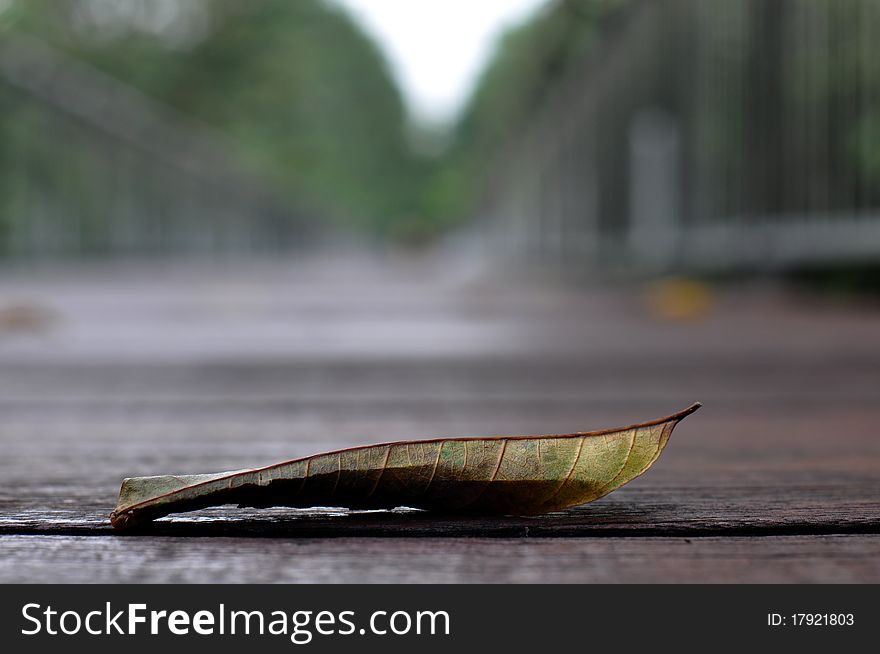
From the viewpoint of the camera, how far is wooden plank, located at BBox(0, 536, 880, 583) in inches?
9.6

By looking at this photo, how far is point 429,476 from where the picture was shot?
0.28 m

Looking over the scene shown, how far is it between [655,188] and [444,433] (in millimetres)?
2722

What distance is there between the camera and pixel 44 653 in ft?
0.69

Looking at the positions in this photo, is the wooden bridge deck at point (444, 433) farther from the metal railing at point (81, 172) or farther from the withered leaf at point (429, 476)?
the metal railing at point (81, 172)

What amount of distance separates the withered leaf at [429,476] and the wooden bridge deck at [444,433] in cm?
1

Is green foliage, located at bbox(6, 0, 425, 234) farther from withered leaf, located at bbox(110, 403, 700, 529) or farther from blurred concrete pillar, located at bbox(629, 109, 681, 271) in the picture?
withered leaf, located at bbox(110, 403, 700, 529)

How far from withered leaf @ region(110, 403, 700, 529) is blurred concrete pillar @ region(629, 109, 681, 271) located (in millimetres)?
2643

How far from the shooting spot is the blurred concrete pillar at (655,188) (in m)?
2.92

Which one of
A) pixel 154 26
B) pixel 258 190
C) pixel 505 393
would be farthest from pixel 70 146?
pixel 154 26

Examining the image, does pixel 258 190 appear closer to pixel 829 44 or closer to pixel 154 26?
pixel 154 26

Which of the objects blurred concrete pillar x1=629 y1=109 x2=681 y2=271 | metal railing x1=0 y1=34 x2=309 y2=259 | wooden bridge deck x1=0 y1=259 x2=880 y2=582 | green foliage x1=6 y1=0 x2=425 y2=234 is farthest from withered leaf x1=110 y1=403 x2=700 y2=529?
green foliage x1=6 y1=0 x2=425 y2=234

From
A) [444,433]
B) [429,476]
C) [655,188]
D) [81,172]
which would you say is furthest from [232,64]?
[429,476]

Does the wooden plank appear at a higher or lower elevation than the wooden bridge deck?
lower

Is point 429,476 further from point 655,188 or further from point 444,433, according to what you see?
point 655,188
